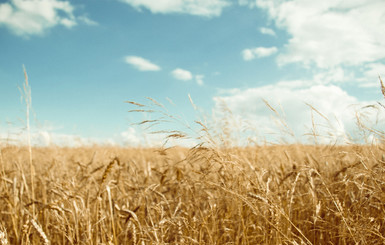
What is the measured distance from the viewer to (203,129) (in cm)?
156

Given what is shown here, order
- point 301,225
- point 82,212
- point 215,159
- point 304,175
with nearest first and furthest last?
point 215,159 < point 82,212 < point 301,225 < point 304,175

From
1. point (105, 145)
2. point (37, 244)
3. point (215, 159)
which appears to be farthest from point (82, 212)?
point (105, 145)

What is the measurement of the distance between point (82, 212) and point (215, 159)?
35.8 inches

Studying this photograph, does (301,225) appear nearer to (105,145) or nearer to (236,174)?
(236,174)

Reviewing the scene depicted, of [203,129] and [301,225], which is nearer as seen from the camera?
[203,129]

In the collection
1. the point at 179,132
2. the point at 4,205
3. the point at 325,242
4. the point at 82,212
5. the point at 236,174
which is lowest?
the point at 325,242

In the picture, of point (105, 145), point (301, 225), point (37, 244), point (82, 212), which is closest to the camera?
point (82, 212)

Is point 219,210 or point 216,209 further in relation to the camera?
point 219,210

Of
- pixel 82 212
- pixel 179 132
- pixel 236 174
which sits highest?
pixel 179 132

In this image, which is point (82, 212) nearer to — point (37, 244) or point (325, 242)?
point (37, 244)

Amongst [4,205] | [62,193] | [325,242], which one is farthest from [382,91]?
[4,205]

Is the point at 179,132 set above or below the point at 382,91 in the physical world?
below

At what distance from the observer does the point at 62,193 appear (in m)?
1.76

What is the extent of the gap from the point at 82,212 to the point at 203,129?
924mm
